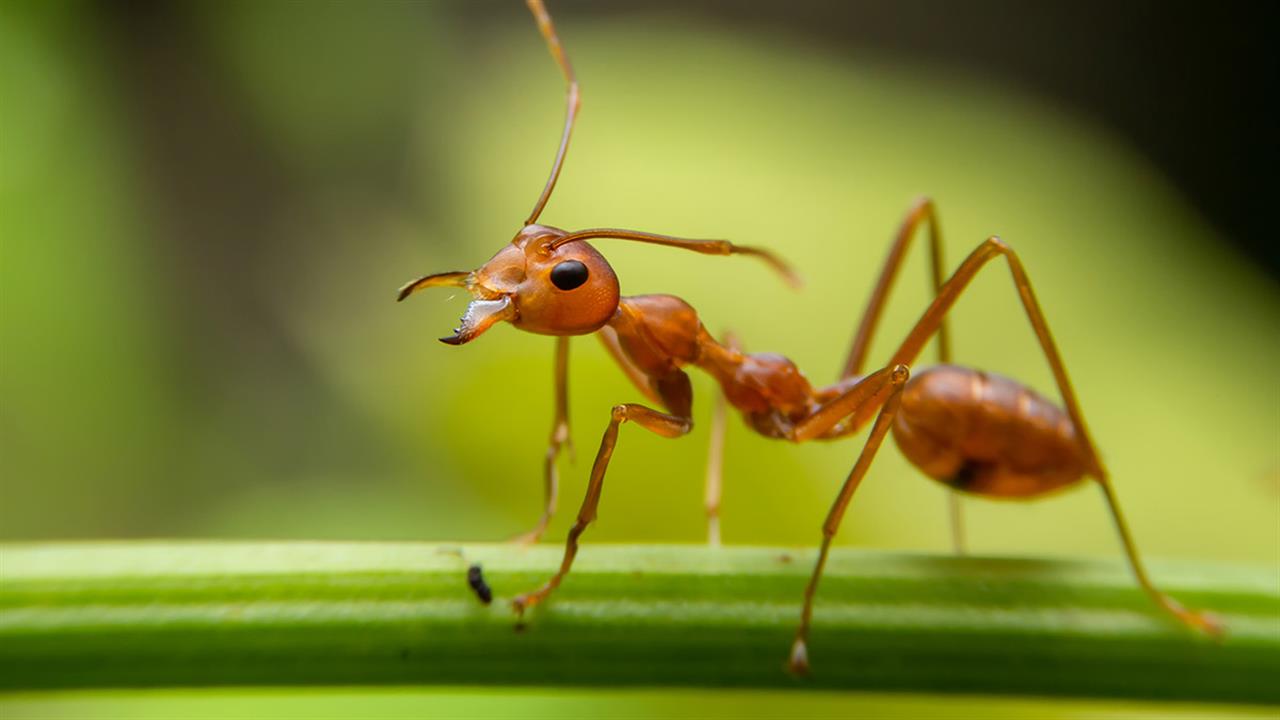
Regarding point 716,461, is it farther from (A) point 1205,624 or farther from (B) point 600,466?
(A) point 1205,624

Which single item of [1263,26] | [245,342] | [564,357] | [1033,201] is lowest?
[245,342]

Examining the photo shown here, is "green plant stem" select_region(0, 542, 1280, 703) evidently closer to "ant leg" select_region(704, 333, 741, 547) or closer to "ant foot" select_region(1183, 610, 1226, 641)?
"ant foot" select_region(1183, 610, 1226, 641)

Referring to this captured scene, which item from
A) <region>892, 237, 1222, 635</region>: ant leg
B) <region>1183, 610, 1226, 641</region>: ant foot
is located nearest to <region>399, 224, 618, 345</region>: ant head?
<region>892, 237, 1222, 635</region>: ant leg

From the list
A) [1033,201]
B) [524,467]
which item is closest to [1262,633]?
[524,467]

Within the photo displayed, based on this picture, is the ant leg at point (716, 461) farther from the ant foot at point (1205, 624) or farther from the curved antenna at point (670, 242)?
the ant foot at point (1205, 624)

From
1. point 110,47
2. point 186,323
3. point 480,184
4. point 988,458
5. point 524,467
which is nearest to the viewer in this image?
point 988,458

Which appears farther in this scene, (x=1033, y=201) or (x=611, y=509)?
(x=1033, y=201)

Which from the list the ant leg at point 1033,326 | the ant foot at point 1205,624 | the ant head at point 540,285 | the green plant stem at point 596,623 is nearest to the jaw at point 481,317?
the ant head at point 540,285

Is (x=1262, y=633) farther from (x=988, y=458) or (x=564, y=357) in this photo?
(x=564, y=357)
